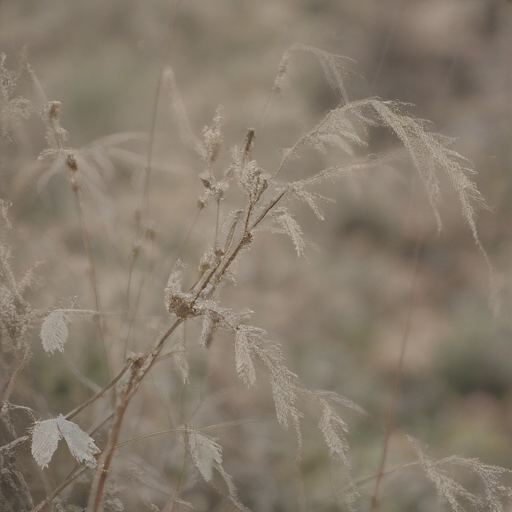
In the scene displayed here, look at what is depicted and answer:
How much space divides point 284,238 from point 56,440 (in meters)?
1.82

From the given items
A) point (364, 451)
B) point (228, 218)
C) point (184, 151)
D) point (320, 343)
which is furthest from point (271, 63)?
point (228, 218)

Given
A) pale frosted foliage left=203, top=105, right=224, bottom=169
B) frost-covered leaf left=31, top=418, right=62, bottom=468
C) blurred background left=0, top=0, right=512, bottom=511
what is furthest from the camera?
blurred background left=0, top=0, right=512, bottom=511

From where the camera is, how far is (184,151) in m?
1.87

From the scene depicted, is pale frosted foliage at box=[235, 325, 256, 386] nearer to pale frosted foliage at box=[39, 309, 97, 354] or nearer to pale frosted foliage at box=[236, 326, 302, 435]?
pale frosted foliage at box=[236, 326, 302, 435]

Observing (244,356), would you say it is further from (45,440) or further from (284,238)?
(284,238)

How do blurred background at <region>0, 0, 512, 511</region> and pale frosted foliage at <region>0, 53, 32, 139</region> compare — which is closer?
pale frosted foliage at <region>0, 53, 32, 139</region>

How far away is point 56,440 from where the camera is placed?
1.68 ft

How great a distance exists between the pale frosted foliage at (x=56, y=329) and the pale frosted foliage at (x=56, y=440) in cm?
8

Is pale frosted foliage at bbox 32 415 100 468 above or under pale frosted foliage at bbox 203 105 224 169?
under

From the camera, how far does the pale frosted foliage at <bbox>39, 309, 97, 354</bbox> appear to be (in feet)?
1.71

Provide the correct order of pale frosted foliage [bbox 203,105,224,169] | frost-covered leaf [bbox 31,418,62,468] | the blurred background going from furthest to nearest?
the blurred background → pale frosted foliage [bbox 203,105,224,169] → frost-covered leaf [bbox 31,418,62,468]

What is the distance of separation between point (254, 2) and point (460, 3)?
1201 millimetres

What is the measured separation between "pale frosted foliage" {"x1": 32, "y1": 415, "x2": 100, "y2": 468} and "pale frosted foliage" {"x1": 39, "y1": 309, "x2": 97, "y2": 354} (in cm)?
8

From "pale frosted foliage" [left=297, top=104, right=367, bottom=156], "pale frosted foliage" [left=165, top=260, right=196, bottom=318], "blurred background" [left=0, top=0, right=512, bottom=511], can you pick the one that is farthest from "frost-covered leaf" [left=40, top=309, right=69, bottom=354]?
"pale frosted foliage" [left=297, top=104, right=367, bottom=156]
